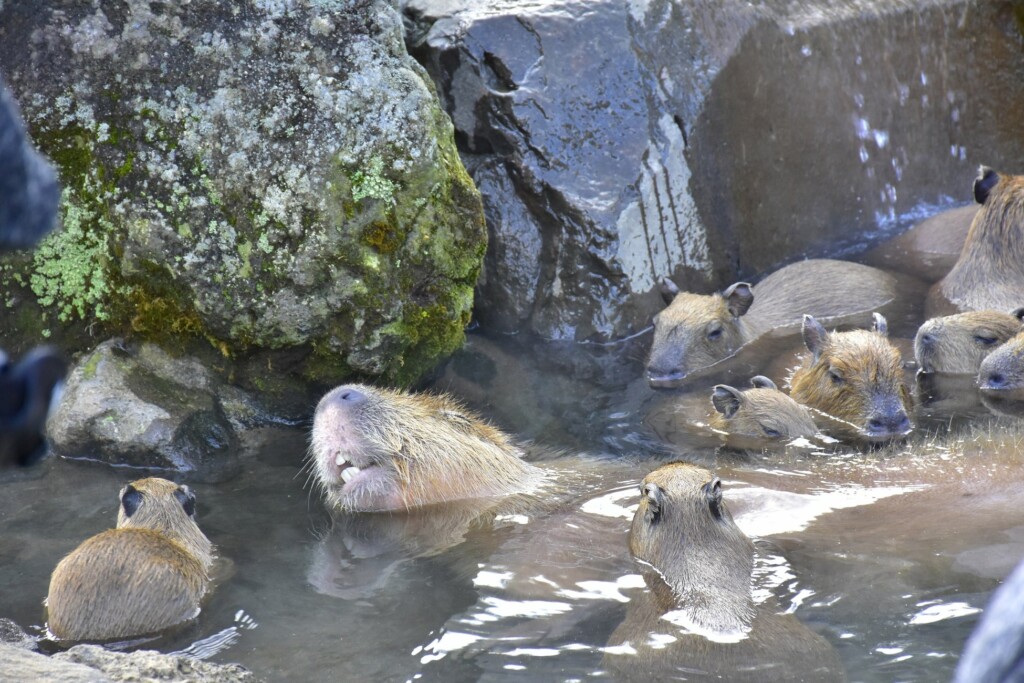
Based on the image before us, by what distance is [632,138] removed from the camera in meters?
7.44

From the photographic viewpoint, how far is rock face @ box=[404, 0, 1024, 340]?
24.0 ft

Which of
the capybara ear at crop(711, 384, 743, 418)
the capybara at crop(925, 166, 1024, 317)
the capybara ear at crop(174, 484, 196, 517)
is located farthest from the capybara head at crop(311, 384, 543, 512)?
the capybara at crop(925, 166, 1024, 317)

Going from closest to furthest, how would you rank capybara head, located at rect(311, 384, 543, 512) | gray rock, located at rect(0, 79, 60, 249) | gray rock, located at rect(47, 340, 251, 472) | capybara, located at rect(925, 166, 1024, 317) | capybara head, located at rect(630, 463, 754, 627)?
gray rock, located at rect(0, 79, 60, 249) < capybara head, located at rect(630, 463, 754, 627) < capybara head, located at rect(311, 384, 543, 512) < gray rock, located at rect(47, 340, 251, 472) < capybara, located at rect(925, 166, 1024, 317)

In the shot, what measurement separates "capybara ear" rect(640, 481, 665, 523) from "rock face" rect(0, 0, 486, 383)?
6.39 ft

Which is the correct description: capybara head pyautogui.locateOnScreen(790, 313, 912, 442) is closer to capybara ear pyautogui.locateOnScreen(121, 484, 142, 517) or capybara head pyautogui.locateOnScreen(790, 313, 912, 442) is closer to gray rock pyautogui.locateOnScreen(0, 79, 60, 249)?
capybara ear pyautogui.locateOnScreen(121, 484, 142, 517)

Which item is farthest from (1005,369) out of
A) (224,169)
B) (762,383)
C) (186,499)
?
(186,499)

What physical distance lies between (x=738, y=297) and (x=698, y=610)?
12.1ft

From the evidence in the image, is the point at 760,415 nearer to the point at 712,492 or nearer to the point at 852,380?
the point at 852,380

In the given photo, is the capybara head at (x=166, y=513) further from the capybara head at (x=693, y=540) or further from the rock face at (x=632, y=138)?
the rock face at (x=632, y=138)

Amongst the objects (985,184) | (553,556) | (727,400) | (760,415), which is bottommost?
(553,556)

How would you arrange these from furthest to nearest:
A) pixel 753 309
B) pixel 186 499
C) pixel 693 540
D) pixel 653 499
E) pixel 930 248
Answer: pixel 930 248, pixel 753 309, pixel 186 499, pixel 653 499, pixel 693 540

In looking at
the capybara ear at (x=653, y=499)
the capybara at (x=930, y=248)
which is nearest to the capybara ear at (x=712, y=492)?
the capybara ear at (x=653, y=499)

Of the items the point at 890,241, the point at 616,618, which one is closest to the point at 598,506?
the point at 616,618

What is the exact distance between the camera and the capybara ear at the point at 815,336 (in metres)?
6.70
